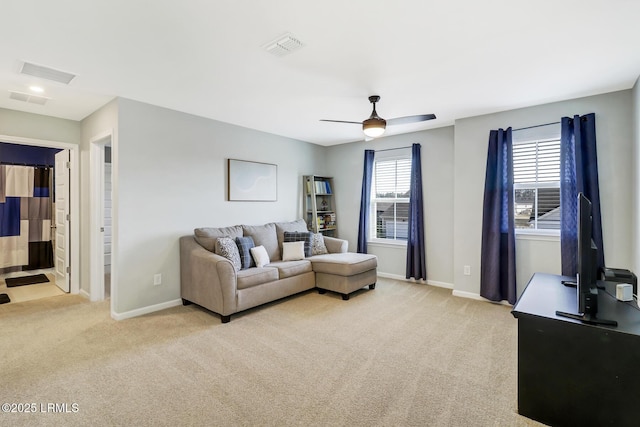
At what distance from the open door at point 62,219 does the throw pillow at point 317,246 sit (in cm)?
357

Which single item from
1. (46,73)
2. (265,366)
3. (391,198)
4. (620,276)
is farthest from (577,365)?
(46,73)

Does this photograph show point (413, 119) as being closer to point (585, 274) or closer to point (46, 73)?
point (585, 274)

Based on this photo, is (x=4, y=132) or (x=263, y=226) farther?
(x=263, y=226)

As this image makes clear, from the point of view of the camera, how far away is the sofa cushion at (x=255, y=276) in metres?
3.53

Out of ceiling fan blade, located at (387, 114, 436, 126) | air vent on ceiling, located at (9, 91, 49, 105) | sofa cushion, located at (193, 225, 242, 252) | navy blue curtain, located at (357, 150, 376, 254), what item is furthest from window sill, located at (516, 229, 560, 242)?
air vent on ceiling, located at (9, 91, 49, 105)

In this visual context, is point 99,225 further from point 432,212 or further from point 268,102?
point 432,212

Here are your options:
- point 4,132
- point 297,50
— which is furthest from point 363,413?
point 4,132

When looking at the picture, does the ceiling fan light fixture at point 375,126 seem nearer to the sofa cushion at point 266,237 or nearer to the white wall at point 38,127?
the sofa cushion at point 266,237

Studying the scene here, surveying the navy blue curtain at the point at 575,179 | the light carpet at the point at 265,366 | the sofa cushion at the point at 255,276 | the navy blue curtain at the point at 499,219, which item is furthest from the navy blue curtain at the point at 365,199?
the navy blue curtain at the point at 575,179

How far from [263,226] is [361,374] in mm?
2911

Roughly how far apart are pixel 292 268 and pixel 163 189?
6.34ft

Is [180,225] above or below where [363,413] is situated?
above

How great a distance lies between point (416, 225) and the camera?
505 centimetres

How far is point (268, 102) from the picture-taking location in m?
3.68
